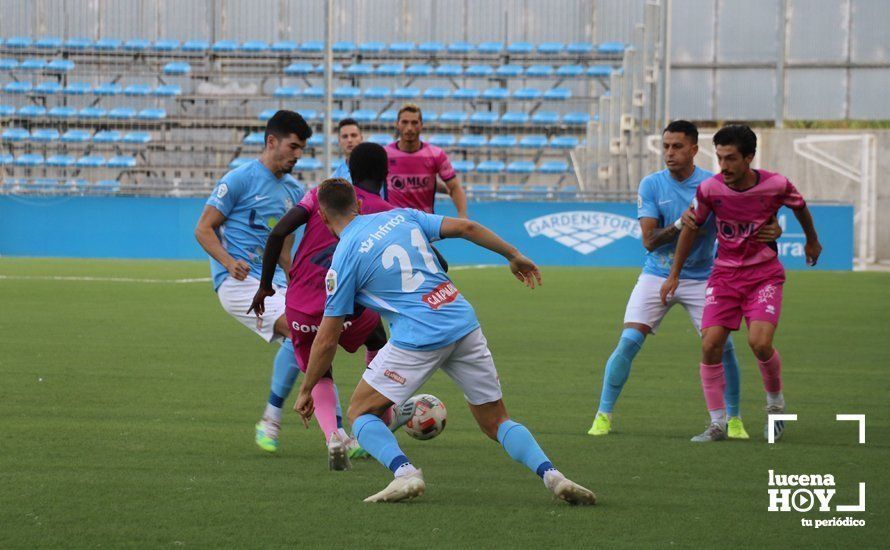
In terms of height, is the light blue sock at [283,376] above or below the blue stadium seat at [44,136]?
below

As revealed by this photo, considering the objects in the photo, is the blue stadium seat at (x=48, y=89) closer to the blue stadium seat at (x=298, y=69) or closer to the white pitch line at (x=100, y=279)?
the blue stadium seat at (x=298, y=69)

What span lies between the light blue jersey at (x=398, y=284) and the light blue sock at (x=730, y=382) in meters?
2.69

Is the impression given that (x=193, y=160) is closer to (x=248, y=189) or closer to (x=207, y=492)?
(x=248, y=189)

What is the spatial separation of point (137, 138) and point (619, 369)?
28498 millimetres

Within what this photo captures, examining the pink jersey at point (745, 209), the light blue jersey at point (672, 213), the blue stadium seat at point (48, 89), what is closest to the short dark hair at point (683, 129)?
the light blue jersey at point (672, 213)

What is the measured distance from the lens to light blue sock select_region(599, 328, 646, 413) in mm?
7508

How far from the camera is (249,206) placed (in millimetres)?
7715

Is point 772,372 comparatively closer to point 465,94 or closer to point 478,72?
point 465,94

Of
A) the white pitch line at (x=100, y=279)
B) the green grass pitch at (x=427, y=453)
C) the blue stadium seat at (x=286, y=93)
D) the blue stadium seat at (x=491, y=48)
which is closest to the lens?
the green grass pitch at (x=427, y=453)

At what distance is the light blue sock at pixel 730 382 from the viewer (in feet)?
24.8

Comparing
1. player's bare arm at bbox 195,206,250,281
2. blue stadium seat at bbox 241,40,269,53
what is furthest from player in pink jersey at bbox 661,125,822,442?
blue stadium seat at bbox 241,40,269,53

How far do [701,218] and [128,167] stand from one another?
2863 centimetres

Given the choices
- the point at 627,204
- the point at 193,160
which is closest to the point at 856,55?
the point at 627,204

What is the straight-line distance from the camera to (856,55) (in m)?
38.0
